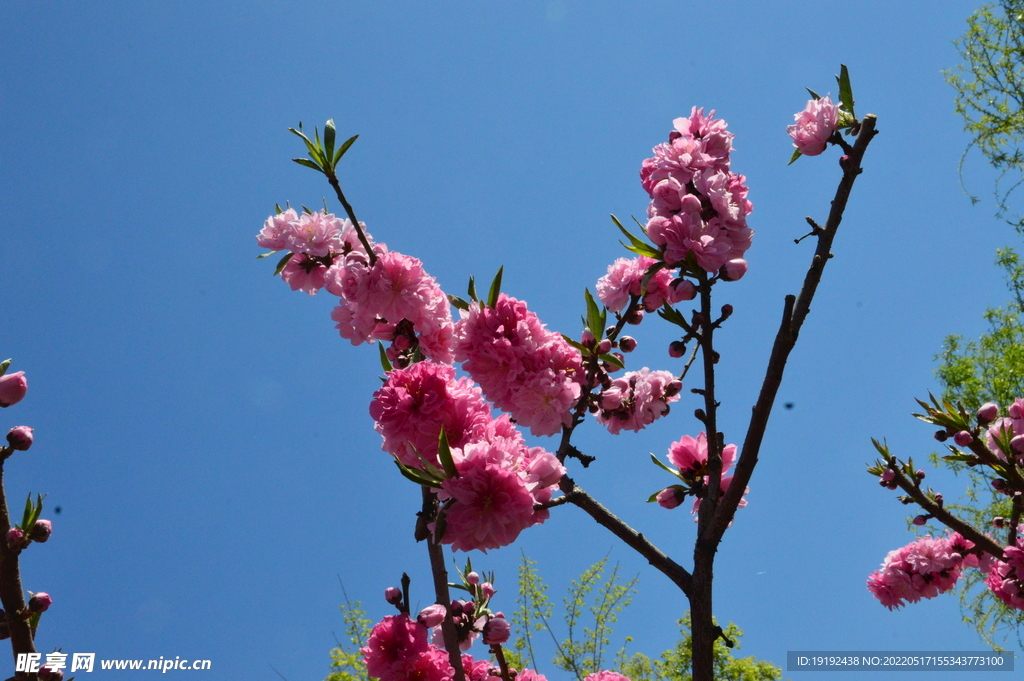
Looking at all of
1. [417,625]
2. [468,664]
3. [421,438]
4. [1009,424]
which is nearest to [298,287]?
[421,438]

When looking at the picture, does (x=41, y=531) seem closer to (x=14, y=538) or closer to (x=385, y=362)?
(x=14, y=538)

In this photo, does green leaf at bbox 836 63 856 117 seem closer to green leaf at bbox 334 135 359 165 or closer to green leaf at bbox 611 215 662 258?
green leaf at bbox 611 215 662 258

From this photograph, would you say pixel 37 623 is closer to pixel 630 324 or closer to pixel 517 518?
pixel 517 518

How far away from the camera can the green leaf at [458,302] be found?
1678mm

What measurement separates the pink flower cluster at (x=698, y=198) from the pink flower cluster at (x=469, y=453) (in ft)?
2.10

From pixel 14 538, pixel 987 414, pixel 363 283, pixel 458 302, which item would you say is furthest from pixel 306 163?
pixel 987 414

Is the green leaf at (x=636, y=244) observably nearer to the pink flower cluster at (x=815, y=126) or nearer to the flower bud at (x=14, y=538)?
the pink flower cluster at (x=815, y=126)

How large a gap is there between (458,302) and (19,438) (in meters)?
1.11

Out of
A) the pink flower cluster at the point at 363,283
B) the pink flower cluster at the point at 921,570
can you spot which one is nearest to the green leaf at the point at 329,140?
the pink flower cluster at the point at 363,283

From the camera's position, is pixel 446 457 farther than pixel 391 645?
No

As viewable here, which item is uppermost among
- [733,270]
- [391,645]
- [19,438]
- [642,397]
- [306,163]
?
[306,163]

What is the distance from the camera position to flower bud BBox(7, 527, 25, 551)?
161cm

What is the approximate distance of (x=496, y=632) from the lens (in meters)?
1.74

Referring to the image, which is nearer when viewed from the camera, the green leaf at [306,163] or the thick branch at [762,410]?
the thick branch at [762,410]
